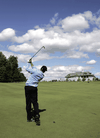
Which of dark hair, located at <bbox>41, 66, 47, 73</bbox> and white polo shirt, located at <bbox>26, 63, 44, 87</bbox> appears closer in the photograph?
white polo shirt, located at <bbox>26, 63, 44, 87</bbox>

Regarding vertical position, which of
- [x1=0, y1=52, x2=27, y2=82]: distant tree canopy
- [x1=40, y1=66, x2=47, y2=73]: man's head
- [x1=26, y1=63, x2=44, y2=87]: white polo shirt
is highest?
[x1=0, y1=52, x2=27, y2=82]: distant tree canopy

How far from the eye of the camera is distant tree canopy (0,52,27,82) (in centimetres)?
4549

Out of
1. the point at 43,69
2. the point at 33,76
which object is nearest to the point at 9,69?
the point at 43,69

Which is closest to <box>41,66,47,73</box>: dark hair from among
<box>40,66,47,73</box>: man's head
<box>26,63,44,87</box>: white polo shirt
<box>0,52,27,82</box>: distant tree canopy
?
<box>40,66,47,73</box>: man's head

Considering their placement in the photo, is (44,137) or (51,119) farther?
(51,119)

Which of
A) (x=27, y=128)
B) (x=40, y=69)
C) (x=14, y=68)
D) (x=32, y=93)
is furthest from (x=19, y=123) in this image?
(x=14, y=68)

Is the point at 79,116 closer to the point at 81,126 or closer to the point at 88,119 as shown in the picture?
the point at 88,119

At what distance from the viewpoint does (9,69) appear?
4847 cm

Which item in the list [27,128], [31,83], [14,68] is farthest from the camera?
[14,68]

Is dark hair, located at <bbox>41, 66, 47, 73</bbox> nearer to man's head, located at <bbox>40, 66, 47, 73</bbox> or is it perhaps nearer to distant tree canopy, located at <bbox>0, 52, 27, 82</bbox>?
man's head, located at <bbox>40, 66, 47, 73</bbox>

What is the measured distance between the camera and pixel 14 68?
49.6 metres

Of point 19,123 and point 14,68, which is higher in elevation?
point 14,68

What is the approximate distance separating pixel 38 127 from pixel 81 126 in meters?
1.74

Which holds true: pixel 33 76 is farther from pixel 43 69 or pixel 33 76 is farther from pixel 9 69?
pixel 9 69
